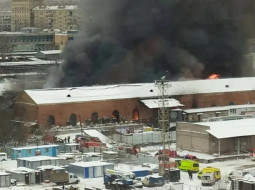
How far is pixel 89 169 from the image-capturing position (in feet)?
66.8

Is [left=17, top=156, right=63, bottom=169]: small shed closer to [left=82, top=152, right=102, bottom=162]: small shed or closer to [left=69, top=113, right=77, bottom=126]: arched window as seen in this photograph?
[left=82, top=152, right=102, bottom=162]: small shed

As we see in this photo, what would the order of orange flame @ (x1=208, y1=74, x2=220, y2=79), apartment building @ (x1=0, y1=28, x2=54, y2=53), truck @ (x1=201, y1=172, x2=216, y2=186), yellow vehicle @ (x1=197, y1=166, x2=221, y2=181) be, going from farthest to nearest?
1. apartment building @ (x1=0, y1=28, x2=54, y2=53)
2. orange flame @ (x1=208, y1=74, x2=220, y2=79)
3. yellow vehicle @ (x1=197, y1=166, x2=221, y2=181)
4. truck @ (x1=201, y1=172, x2=216, y2=186)

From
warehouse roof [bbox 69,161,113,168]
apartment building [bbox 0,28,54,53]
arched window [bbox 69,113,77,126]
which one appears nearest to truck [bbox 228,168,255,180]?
warehouse roof [bbox 69,161,113,168]

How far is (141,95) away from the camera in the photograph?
29.8 m

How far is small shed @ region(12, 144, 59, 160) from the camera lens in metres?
22.9

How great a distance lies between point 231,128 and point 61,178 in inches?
243

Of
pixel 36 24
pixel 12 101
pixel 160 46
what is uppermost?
pixel 36 24

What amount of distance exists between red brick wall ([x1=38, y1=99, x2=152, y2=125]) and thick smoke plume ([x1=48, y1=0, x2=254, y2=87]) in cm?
532

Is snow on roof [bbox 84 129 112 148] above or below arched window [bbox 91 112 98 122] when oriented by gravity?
below

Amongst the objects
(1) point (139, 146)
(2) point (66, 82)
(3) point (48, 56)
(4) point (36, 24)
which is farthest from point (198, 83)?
(4) point (36, 24)

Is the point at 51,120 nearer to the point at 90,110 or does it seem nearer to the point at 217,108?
the point at 90,110

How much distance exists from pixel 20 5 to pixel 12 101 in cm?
6210

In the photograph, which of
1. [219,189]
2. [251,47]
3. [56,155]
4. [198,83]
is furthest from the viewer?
[251,47]

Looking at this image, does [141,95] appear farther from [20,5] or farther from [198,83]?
[20,5]
